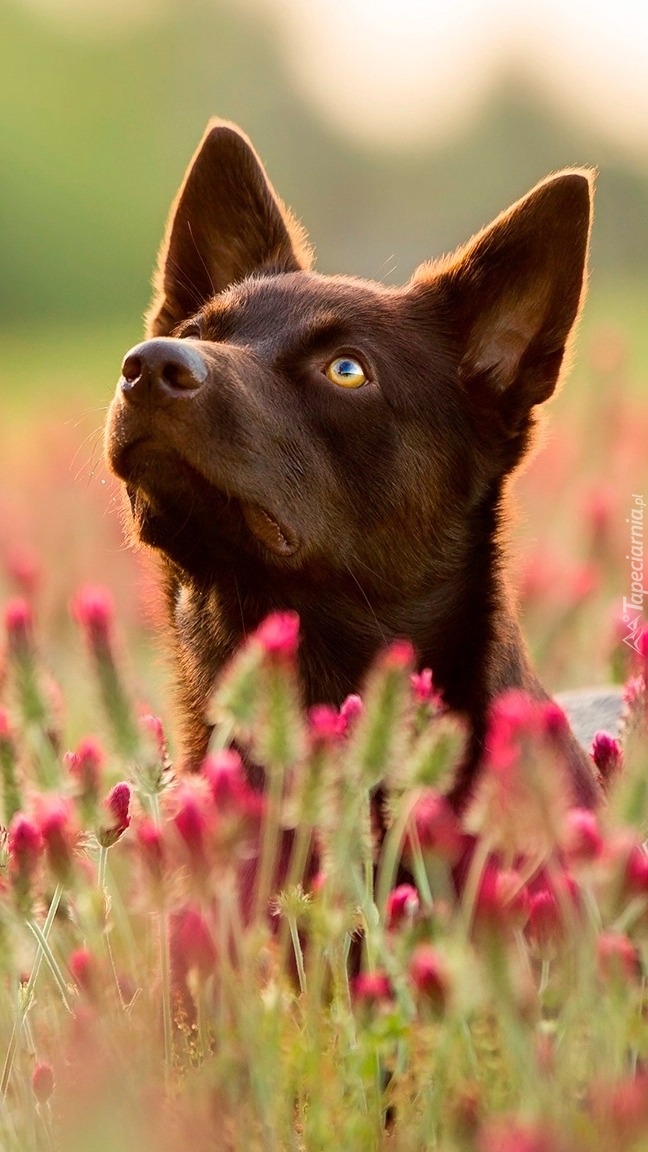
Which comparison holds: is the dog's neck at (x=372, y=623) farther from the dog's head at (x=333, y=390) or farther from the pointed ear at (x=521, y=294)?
the pointed ear at (x=521, y=294)

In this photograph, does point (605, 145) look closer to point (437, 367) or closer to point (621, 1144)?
point (437, 367)

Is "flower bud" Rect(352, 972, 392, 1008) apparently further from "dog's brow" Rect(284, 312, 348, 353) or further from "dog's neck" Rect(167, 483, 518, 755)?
"dog's brow" Rect(284, 312, 348, 353)

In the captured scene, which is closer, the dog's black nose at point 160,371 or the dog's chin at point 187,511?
the dog's black nose at point 160,371

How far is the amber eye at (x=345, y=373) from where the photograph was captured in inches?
115

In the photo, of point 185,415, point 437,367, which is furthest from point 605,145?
point 185,415

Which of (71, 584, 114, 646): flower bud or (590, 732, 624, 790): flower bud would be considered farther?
(590, 732, 624, 790): flower bud

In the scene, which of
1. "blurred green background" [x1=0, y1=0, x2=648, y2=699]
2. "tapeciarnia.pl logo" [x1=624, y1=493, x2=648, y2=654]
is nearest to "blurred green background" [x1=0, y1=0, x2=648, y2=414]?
"blurred green background" [x1=0, y1=0, x2=648, y2=699]

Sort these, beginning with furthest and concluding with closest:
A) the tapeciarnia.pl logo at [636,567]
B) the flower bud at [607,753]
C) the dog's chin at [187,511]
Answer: the tapeciarnia.pl logo at [636,567], the dog's chin at [187,511], the flower bud at [607,753]

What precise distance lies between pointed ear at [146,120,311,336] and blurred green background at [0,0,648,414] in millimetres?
6505

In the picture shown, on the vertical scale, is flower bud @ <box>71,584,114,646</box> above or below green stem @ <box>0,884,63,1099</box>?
above

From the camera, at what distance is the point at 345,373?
2.92m

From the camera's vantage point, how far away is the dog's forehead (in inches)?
118

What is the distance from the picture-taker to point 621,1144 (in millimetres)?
1213

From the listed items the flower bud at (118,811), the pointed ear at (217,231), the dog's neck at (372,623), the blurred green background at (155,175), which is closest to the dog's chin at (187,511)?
the dog's neck at (372,623)
